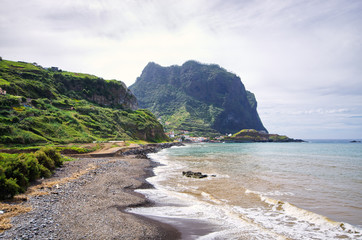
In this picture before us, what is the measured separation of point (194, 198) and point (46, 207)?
1021 centimetres

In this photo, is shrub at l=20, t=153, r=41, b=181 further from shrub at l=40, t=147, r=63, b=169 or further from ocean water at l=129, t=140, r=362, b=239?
ocean water at l=129, t=140, r=362, b=239

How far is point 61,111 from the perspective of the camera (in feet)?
238

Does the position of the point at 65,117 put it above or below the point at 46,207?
above

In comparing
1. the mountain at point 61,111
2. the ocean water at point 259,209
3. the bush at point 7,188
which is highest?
the mountain at point 61,111

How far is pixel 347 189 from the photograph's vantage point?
20875 mm

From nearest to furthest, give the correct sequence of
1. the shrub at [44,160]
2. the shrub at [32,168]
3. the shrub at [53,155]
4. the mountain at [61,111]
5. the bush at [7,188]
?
the bush at [7,188]
the shrub at [32,168]
the shrub at [44,160]
the shrub at [53,155]
the mountain at [61,111]

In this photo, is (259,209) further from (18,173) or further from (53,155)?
(53,155)

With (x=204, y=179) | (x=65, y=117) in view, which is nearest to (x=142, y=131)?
(x=65, y=117)

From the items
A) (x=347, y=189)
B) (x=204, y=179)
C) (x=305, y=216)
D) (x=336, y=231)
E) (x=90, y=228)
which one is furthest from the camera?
(x=204, y=179)

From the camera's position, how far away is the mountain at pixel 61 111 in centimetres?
5085

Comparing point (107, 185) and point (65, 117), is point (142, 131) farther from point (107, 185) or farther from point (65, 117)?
point (107, 185)

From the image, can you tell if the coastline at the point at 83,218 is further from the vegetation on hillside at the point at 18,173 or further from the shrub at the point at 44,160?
the shrub at the point at 44,160

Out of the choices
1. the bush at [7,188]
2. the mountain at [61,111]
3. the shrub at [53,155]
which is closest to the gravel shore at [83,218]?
the bush at [7,188]

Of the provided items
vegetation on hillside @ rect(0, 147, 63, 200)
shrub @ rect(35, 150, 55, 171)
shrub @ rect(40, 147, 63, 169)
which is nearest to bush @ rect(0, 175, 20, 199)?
vegetation on hillside @ rect(0, 147, 63, 200)
